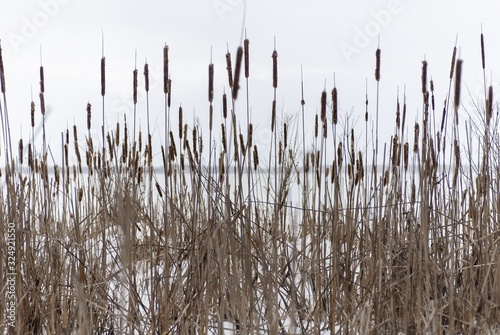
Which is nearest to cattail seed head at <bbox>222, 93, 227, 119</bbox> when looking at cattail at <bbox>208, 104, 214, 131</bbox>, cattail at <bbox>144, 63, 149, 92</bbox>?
cattail at <bbox>208, 104, 214, 131</bbox>

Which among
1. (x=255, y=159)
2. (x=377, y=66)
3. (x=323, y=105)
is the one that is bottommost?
(x=255, y=159)

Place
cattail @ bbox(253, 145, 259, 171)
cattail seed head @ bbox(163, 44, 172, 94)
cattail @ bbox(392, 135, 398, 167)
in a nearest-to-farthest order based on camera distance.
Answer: cattail seed head @ bbox(163, 44, 172, 94)
cattail @ bbox(392, 135, 398, 167)
cattail @ bbox(253, 145, 259, 171)

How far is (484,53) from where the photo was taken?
1447mm

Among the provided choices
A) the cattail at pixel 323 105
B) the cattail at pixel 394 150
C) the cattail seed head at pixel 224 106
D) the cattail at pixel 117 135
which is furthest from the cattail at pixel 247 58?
the cattail at pixel 117 135

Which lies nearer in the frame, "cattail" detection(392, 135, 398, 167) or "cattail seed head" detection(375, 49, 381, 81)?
"cattail seed head" detection(375, 49, 381, 81)

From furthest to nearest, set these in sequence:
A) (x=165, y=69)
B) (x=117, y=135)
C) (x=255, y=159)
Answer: (x=255, y=159), (x=117, y=135), (x=165, y=69)

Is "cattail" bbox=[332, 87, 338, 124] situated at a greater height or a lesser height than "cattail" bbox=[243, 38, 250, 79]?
lesser

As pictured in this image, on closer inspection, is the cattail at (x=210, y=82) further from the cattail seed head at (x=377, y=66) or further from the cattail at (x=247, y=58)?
the cattail seed head at (x=377, y=66)

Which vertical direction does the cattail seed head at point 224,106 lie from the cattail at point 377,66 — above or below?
below

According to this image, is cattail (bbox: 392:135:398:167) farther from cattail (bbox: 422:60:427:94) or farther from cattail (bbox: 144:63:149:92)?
cattail (bbox: 144:63:149:92)

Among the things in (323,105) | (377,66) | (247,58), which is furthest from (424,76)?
(247,58)

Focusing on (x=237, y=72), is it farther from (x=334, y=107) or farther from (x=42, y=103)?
(x=42, y=103)

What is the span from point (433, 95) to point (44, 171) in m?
1.09

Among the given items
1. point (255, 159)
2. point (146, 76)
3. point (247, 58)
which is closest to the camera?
point (247, 58)
